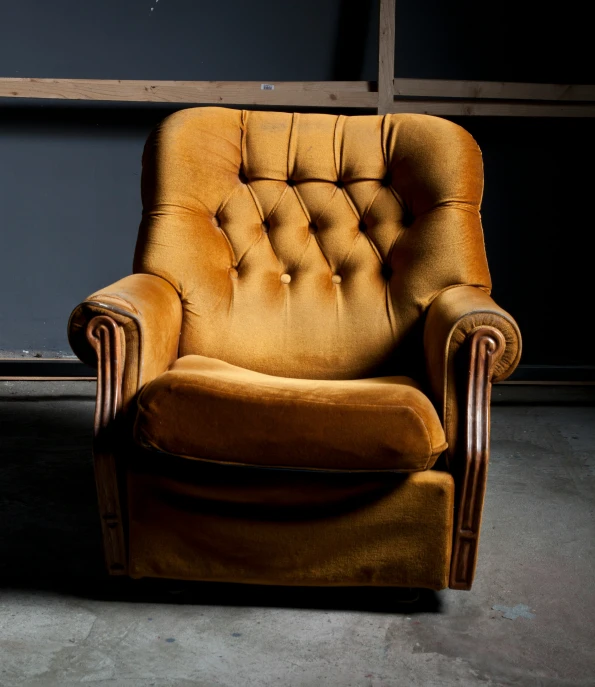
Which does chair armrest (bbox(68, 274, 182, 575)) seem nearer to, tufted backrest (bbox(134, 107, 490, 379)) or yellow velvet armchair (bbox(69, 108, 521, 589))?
yellow velvet armchair (bbox(69, 108, 521, 589))

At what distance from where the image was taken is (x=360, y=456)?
133 centimetres

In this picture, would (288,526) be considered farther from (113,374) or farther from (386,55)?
(386,55)

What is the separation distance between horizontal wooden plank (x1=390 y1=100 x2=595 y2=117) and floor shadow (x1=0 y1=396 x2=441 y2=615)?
5.57 ft

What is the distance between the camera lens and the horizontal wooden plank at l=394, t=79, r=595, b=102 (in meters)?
2.88

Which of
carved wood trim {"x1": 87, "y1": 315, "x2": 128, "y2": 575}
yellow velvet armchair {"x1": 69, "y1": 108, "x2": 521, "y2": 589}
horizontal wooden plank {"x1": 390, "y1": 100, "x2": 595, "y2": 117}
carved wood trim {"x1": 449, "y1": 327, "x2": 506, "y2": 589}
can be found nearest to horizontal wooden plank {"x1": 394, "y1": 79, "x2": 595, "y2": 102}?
horizontal wooden plank {"x1": 390, "y1": 100, "x2": 595, "y2": 117}

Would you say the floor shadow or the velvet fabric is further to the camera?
the floor shadow

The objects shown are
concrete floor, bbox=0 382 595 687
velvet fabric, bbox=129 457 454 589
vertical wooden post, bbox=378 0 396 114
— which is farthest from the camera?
vertical wooden post, bbox=378 0 396 114

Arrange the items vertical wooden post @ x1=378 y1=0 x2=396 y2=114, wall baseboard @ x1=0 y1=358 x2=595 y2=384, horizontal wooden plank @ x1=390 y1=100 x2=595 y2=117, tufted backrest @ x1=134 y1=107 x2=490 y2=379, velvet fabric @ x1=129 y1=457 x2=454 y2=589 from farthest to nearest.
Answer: wall baseboard @ x1=0 y1=358 x2=595 y2=384
horizontal wooden plank @ x1=390 y1=100 x2=595 y2=117
vertical wooden post @ x1=378 y1=0 x2=396 y2=114
tufted backrest @ x1=134 y1=107 x2=490 y2=379
velvet fabric @ x1=129 y1=457 x2=454 y2=589

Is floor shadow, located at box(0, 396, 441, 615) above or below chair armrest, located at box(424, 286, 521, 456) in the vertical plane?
below

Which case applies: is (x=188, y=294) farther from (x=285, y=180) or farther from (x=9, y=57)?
(x=9, y=57)

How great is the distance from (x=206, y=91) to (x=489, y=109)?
Result: 1071mm

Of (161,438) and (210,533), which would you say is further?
(210,533)

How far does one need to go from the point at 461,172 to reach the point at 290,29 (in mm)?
1716

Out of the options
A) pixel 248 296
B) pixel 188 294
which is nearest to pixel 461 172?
pixel 248 296
